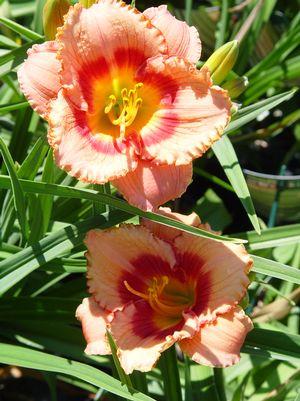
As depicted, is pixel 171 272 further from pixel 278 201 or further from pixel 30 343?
pixel 278 201

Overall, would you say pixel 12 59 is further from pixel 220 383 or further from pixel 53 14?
pixel 220 383

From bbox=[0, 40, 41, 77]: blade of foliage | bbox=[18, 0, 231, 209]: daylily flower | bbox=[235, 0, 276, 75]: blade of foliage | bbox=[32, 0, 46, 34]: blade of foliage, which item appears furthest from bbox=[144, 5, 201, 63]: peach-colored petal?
bbox=[235, 0, 276, 75]: blade of foliage

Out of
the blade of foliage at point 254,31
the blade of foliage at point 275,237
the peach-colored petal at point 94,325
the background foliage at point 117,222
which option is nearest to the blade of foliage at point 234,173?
the background foliage at point 117,222

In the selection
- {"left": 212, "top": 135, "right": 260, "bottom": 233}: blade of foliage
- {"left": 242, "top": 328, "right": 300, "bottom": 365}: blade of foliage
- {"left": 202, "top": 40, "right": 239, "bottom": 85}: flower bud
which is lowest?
{"left": 242, "top": 328, "right": 300, "bottom": 365}: blade of foliage

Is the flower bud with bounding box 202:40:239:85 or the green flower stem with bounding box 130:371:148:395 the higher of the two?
the flower bud with bounding box 202:40:239:85

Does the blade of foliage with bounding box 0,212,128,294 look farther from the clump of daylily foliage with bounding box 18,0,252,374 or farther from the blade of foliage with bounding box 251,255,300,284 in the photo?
the blade of foliage with bounding box 251,255,300,284

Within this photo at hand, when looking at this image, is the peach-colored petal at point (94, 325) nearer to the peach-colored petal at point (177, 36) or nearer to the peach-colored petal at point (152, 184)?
the peach-colored petal at point (152, 184)
